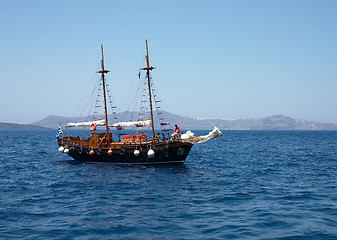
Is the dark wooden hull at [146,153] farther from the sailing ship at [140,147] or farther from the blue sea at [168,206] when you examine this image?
the blue sea at [168,206]

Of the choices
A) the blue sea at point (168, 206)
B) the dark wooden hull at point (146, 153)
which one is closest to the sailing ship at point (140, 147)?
the dark wooden hull at point (146, 153)

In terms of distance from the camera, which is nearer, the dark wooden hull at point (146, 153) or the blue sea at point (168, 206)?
the blue sea at point (168, 206)

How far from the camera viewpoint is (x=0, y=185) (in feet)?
91.4

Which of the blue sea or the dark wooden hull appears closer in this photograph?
the blue sea

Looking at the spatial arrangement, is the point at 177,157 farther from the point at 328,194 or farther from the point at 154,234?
the point at 154,234

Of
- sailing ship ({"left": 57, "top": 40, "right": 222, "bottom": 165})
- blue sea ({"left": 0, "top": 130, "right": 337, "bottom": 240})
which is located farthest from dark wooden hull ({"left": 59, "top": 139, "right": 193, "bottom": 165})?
blue sea ({"left": 0, "top": 130, "right": 337, "bottom": 240})

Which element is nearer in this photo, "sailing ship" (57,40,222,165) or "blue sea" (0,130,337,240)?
"blue sea" (0,130,337,240)

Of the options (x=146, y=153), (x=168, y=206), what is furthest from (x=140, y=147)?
(x=168, y=206)

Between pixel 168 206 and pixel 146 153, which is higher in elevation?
pixel 146 153

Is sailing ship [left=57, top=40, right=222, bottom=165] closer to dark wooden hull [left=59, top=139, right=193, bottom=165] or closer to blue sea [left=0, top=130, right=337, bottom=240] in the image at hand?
dark wooden hull [left=59, top=139, right=193, bottom=165]

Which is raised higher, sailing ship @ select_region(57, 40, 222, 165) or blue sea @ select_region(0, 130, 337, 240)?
sailing ship @ select_region(57, 40, 222, 165)

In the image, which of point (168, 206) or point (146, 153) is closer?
point (168, 206)

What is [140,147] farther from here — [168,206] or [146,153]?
[168,206]

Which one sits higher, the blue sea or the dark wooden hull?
the dark wooden hull
